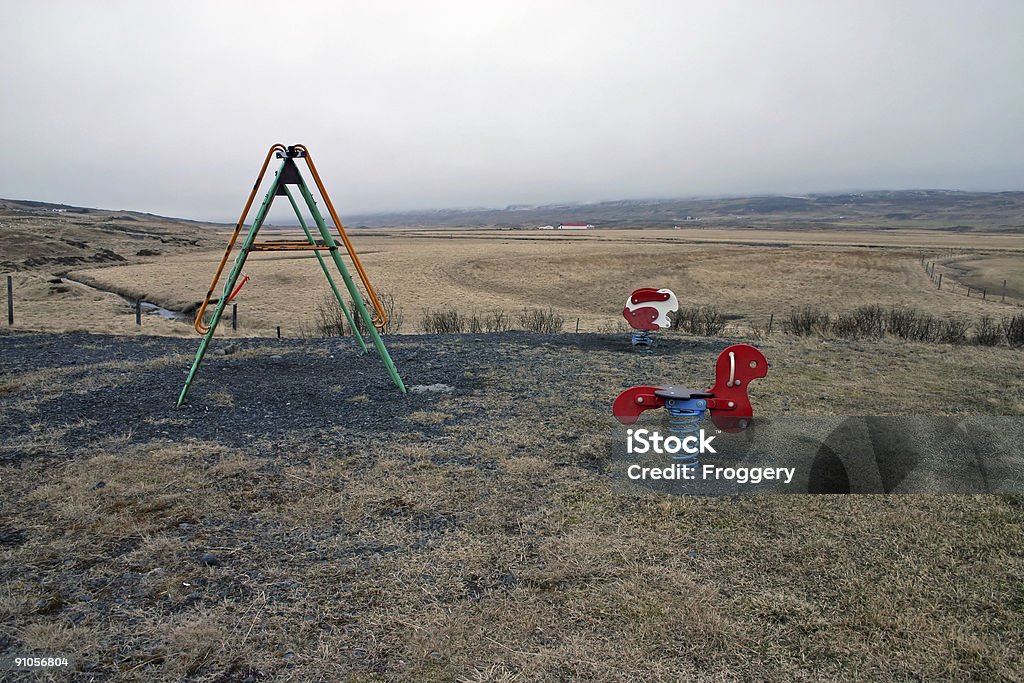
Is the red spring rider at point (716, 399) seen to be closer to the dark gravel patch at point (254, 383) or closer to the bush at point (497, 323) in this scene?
the dark gravel patch at point (254, 383)

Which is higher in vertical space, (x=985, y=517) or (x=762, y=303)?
(x=985, y=517)

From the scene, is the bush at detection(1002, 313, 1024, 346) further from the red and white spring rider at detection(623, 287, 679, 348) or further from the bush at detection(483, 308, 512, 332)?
the bush at detection(483, 308, 512, 332)

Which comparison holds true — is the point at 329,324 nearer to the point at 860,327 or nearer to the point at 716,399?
the point at 860,327

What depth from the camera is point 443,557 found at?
14.4ft

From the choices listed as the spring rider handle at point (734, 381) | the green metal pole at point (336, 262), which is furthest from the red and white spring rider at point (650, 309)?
the spring rider handle at point (734, 381)

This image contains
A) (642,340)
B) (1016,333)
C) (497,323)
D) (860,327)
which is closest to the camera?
(642,340)

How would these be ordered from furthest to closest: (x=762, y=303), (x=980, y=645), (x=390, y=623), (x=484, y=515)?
1. (x=762, y=303)
2. (x=484, y=515)
3. (x=390, y=623)
4. (x=980, y=645)

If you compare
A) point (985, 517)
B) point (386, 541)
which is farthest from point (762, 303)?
point (386, 541)

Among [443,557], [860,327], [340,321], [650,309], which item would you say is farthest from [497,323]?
[443,557]

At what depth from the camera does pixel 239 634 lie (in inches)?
139

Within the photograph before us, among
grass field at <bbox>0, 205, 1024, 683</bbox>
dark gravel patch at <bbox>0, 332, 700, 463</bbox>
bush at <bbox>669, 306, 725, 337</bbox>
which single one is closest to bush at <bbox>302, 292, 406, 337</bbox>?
dark gravel patch at <bbox>0, 332, 700, 463</bbox>

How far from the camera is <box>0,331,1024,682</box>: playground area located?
134 inches

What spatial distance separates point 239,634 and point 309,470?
2403mm

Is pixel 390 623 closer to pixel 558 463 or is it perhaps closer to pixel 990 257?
pixel 558 463
